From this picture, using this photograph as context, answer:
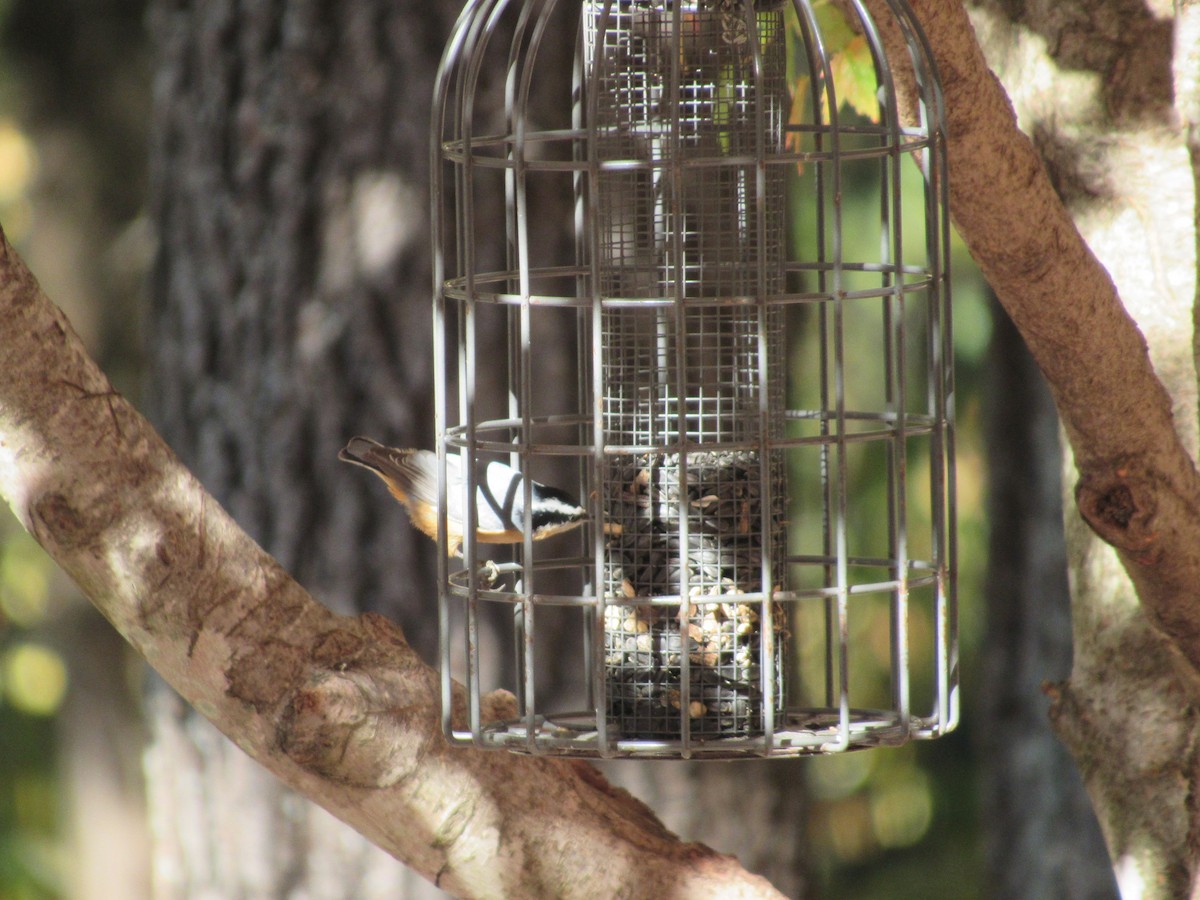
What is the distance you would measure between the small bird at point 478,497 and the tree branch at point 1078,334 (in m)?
1.03

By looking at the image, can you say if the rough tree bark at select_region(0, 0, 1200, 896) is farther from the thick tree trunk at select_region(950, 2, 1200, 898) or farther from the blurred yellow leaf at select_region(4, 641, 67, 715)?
the blurred yellow leaf at select_region(4, 641, 67, 715)

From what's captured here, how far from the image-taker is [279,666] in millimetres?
2645

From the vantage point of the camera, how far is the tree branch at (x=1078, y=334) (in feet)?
8.45

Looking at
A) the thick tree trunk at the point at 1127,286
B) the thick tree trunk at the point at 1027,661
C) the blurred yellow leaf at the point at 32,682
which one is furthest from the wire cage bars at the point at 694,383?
the blurred yellow leaf at the point at 32,682

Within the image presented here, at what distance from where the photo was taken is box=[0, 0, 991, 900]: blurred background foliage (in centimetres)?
972

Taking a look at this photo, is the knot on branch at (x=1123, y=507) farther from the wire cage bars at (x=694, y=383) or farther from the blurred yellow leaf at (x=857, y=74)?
the blurred yellow leaf at (x=857, y=74)

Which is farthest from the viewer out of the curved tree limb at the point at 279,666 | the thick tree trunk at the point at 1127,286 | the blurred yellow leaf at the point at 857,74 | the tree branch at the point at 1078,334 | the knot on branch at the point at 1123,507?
the blurred yellow leaf at the point at 857,74

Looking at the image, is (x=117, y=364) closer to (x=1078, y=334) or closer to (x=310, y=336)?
(x=310, y=336)

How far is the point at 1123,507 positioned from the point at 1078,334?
36 centimetres

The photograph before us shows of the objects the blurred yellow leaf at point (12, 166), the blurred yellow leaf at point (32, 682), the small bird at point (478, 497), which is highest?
the blurred yellow leaf at point (12, 166)

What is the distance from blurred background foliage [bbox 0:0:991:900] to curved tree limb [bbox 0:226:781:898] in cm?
548

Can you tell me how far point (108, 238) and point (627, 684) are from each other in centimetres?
836

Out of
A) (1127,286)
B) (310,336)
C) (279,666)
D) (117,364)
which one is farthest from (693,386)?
(117,364)

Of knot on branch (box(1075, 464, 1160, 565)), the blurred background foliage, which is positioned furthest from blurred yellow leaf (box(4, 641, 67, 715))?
knot on branch (box(1075, 464, 1160, 565))
